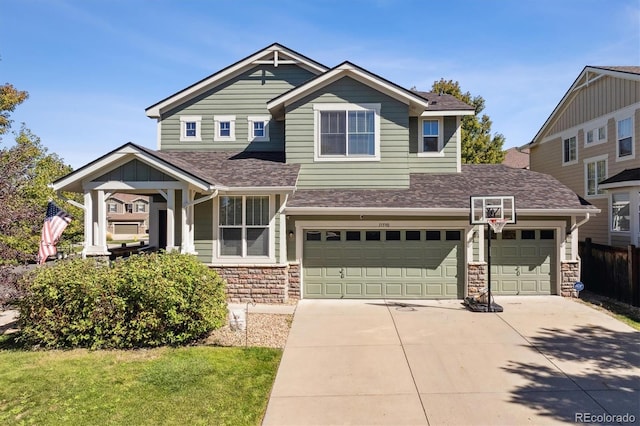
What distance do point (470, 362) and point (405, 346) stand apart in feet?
3.96

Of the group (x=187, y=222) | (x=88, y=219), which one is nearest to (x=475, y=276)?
(x=187, y=222)

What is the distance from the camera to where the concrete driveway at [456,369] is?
4691 millimetres

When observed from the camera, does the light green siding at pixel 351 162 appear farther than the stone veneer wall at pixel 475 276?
Yes

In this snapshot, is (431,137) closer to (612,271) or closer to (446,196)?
(446,196)

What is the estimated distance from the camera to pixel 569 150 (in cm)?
1761

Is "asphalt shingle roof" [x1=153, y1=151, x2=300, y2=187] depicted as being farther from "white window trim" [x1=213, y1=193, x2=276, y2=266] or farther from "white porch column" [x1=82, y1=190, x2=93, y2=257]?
"white porch column" [x1=82, y1=190, x2=93, y2=257]

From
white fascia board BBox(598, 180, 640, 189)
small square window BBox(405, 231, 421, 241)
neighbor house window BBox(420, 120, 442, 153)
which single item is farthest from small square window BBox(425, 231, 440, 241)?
white fascia board BBox(598, 180, 640, 189)

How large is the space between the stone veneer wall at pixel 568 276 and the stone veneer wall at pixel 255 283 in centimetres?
820

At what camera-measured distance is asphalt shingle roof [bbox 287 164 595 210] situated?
33.9ft

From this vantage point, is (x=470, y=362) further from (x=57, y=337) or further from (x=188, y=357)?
(x=57, y=337)

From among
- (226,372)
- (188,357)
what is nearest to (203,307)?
(188,357)

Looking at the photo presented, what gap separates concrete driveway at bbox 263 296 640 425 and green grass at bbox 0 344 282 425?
463 millimetres

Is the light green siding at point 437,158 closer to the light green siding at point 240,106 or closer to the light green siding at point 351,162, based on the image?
the light green siding at point 351,162

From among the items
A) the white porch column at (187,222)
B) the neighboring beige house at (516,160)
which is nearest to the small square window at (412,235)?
the white porch column at (187,222)
